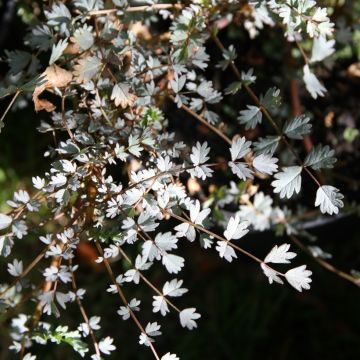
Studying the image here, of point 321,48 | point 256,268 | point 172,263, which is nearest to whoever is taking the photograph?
point 172,263

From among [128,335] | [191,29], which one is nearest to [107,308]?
[128,335]

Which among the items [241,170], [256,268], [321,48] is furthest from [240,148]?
[256,268]

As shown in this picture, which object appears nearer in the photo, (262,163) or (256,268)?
(262,163)

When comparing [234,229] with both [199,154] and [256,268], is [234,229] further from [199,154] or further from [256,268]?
[256,268]

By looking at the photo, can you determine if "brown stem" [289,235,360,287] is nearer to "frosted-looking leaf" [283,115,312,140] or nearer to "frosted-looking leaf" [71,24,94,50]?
"frosted-looking leaf" [283,115,312,140]

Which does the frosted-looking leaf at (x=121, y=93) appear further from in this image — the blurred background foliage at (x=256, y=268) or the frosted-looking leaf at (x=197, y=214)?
the blurred background foliage at (x=256, y=268)

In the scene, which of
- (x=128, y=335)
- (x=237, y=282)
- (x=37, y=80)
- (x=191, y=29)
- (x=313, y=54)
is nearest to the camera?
(x=37, y=80)

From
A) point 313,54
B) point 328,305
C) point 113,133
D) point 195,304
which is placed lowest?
point 328,305

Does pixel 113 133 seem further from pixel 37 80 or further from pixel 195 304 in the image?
pixel 195 304
